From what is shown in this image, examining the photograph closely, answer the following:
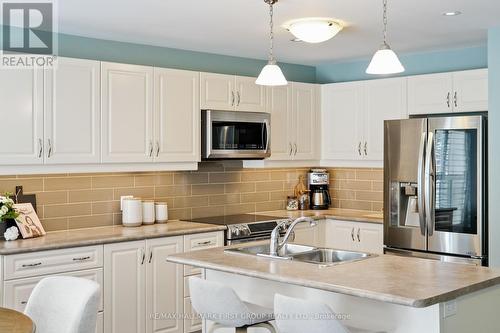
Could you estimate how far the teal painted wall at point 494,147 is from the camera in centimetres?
473

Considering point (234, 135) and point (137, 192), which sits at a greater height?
point (234, 135)

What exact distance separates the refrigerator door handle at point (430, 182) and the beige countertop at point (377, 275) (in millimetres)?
1525

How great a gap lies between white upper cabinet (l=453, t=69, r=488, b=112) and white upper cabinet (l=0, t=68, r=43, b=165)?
330 centimetres

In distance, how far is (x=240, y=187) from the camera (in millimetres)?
6141

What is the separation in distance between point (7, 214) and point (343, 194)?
11.6ft

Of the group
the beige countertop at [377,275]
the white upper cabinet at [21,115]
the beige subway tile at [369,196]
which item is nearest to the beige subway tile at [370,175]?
the beige subway tile at [369,196]

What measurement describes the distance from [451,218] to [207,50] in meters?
2.52

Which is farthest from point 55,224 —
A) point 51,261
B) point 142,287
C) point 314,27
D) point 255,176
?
point 314,27

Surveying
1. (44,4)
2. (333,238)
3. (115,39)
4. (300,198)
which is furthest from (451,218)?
(44,4)

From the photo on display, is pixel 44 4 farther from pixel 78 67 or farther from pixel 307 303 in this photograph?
pixel 307 303

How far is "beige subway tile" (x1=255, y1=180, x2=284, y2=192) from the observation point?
249 inches

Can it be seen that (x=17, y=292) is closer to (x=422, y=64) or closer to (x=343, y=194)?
(x=343, y=194)

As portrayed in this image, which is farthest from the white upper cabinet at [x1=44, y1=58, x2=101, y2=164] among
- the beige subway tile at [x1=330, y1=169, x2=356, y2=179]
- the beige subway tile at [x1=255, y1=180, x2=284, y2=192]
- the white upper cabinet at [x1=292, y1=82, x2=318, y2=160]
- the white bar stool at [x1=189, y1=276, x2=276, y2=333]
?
the beige subway tile at [x1=330, y1=169, x2=356, y2=179]

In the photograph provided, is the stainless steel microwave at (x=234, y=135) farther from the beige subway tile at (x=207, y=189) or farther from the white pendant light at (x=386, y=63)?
the white pendant light at (x=386, y=63)
